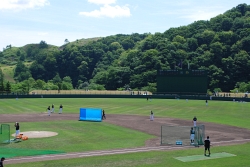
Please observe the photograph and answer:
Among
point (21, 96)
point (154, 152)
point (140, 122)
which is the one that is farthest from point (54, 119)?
point (21, 96)

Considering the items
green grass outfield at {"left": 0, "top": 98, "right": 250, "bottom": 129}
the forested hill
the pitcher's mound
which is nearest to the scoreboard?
green grass outfield at {"left": 0, "top": 98, "right": 250, "bottom": 129}

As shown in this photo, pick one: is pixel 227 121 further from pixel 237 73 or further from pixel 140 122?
pixel 237 73

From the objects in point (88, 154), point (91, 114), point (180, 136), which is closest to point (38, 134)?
point (88, 154)

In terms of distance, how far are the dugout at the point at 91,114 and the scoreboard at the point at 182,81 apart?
150ft

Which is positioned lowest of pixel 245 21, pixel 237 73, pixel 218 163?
pixel 218 163

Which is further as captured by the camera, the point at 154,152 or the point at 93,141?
the point at 93,141

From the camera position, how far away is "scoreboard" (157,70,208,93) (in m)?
85.2

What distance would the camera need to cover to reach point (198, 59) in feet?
450

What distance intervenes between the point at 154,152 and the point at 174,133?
924 centimetres

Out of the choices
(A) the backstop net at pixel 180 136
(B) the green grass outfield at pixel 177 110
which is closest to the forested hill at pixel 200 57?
(B) the green grass outfield at pixel 177 110

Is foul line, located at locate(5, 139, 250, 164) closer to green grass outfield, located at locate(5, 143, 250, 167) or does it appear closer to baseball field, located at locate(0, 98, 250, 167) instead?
baseball field, located at locate(0, 98, 250, 167)

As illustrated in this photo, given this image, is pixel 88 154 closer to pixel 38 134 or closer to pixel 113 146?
pixel 113 146

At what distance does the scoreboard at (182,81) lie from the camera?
8519 centimetres

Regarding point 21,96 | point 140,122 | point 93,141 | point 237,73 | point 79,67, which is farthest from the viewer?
point 79,67
